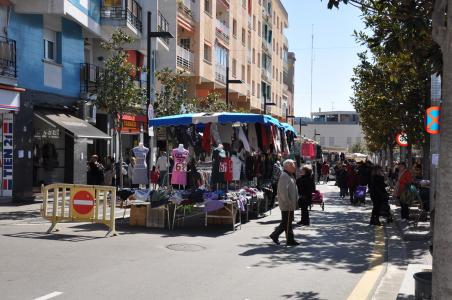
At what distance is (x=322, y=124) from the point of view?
10631 cm

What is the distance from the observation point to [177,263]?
28.8 feet

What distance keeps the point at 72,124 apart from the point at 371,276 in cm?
1467

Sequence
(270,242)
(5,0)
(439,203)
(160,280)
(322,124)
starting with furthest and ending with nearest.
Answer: (322,124) < (5,0) < (270,242) < (160,280) < (439,203)

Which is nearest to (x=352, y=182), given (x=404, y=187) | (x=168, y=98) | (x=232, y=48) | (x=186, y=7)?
(x=404, y=187)

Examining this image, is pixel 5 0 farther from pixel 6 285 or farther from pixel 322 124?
pixel 322 124

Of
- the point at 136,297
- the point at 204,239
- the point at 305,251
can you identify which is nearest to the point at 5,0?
the point at 204,239

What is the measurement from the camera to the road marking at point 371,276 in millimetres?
7078

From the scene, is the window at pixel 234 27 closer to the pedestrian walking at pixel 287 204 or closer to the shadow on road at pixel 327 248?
the shadow on road at pixel 327 248

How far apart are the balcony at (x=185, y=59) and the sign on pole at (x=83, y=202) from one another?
75.4 feet

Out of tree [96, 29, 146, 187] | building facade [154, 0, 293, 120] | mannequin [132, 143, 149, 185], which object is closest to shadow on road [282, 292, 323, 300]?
mannequin [132, 143, 149, 185]

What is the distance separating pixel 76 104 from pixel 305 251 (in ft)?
47.7

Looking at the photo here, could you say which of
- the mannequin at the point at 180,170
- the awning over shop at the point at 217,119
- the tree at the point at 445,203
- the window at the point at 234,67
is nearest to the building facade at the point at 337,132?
the window at the point at 234,67

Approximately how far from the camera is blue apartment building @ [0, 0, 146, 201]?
18.2 m

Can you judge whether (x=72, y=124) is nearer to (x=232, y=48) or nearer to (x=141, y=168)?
(x=141, y=168)
